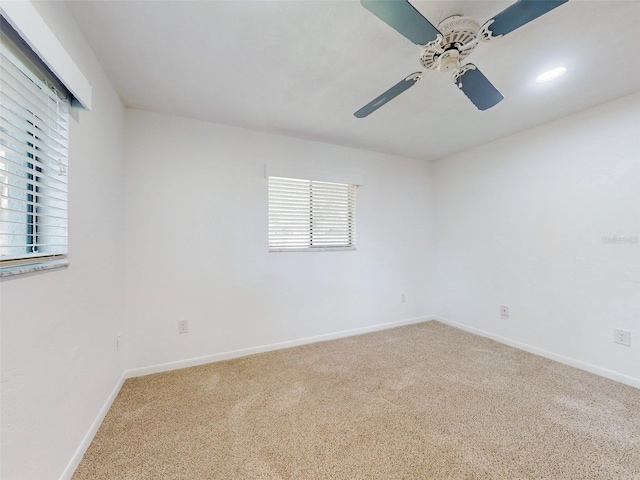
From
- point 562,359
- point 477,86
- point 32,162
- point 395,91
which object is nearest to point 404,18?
point 395,91

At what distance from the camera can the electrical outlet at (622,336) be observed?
2119 millimetres

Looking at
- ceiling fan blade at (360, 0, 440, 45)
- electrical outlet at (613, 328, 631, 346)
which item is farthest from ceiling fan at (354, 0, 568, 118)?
electrical outlet at (613, 328, 631, 346)

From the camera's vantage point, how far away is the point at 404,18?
105 cm

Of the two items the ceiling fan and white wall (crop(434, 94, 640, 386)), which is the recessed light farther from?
white wall (crop(434, 94, 640, 386))

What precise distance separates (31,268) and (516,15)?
208cm

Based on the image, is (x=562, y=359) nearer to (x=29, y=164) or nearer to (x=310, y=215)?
(x=310, y=215)

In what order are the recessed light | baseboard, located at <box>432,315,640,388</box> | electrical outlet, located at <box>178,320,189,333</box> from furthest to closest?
electrical outlet, located at <box>178,320,189,333</box>, baseboard, located at <box>432,315,640,388</box>, the recessed light

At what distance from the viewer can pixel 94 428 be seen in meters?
1.55

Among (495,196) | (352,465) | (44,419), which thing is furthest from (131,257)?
(495,196)

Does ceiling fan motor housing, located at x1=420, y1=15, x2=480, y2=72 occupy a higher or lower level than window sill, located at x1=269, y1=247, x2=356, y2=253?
higher

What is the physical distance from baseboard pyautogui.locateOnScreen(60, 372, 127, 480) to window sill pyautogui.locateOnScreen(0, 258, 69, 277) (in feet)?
3.18

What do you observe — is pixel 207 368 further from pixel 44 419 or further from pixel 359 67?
pixel 359 67

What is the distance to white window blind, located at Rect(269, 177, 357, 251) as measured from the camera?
2.84 meters

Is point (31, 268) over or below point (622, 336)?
over
